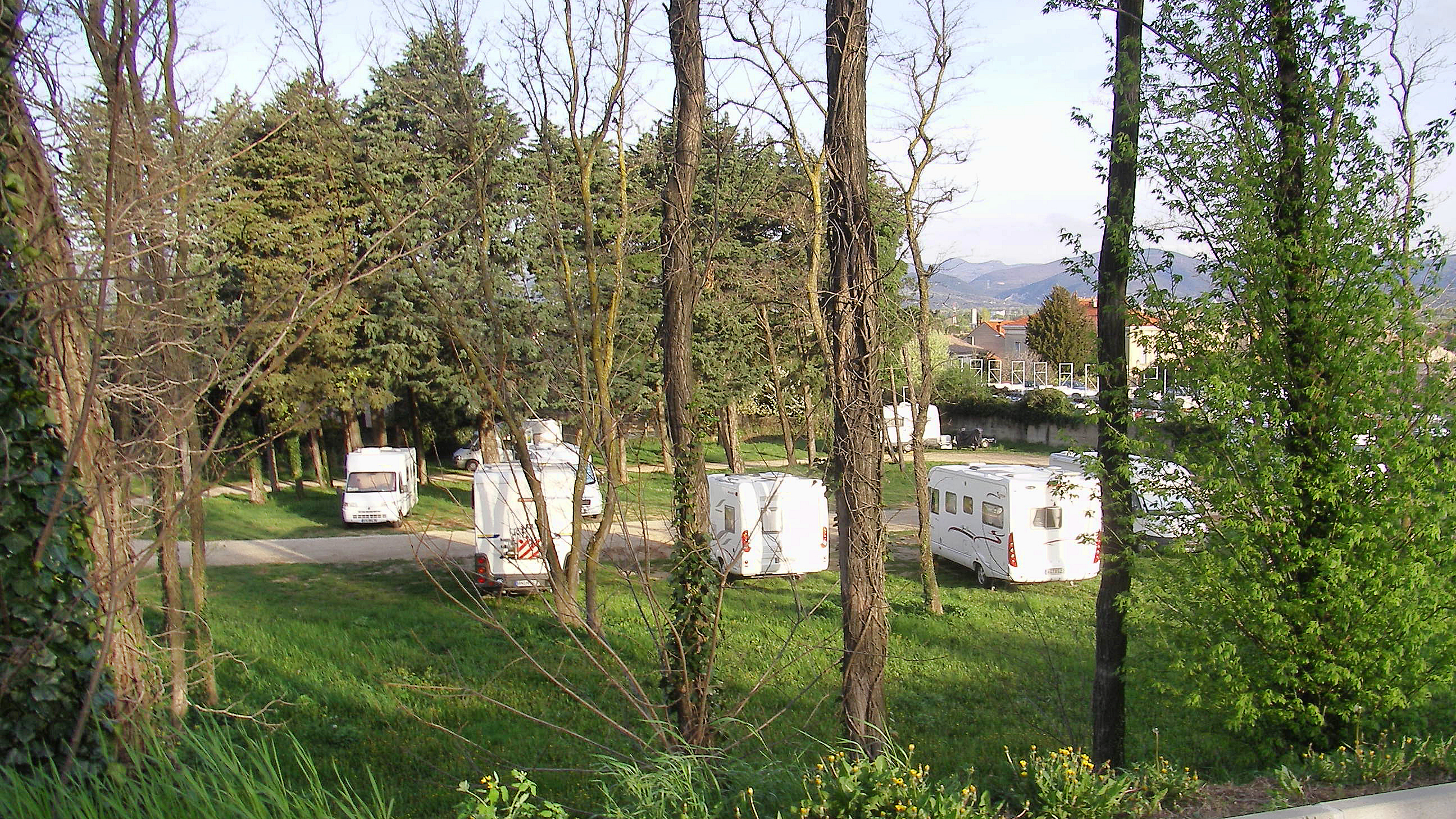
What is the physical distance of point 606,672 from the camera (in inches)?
178

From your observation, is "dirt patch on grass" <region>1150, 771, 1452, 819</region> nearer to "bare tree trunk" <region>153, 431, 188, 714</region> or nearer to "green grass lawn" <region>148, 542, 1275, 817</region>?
"green grass lawn" <region>148, 542, 1275, 817</region>

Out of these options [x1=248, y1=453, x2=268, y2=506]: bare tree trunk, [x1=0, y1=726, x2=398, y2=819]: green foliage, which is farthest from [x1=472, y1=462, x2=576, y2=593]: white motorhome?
[x1=248, y1=453, x2=268, y2=506]: bare tree trunk

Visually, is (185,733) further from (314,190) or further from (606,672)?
(314,190)

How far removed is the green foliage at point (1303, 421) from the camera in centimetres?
569

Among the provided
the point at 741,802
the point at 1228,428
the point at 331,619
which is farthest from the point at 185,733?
the point at 331,619

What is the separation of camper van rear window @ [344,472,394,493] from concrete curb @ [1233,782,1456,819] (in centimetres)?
2218

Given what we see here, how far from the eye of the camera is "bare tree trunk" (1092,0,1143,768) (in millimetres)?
6738

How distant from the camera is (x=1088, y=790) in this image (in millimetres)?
3832

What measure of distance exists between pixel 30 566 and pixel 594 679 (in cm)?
745

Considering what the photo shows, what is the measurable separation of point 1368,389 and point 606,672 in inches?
196

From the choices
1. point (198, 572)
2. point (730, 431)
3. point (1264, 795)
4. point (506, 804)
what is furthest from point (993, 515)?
point (730, 431)

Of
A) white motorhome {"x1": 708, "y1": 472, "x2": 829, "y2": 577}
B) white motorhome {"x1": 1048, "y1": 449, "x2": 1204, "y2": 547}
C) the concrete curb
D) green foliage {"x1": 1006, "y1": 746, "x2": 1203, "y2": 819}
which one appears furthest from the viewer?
white motorhome {"x1": 708, "y1": 472, "x2": 829, "y2": 577}

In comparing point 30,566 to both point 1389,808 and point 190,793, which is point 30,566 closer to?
point 190,793

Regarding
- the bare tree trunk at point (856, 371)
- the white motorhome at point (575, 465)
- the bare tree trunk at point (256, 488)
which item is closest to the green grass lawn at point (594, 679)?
the bare tree trunk at point (856, 371)
